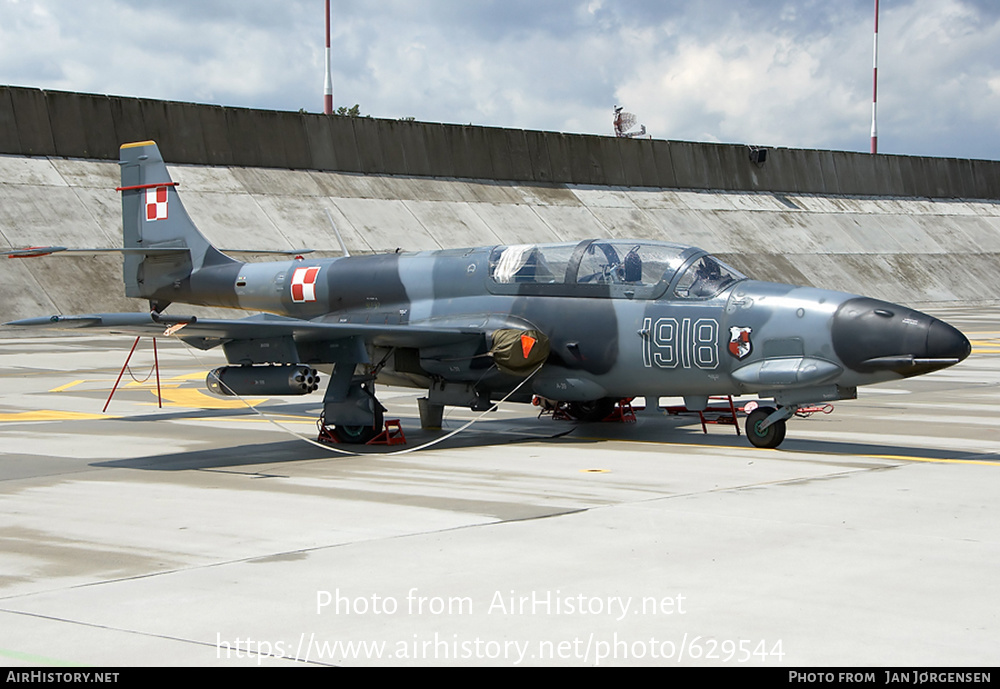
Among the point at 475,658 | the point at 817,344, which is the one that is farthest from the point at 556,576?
the point at 817,344

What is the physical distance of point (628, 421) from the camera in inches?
604

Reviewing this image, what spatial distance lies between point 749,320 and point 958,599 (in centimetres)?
623

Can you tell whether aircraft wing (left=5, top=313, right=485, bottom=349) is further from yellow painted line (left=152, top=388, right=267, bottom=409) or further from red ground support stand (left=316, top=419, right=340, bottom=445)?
yellow painted line (left=152, top=388, right=267, bottom=409)

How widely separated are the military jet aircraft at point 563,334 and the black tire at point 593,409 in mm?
21

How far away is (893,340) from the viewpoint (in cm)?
1132

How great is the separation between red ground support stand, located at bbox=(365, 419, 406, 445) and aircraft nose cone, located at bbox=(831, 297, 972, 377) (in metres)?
5.39

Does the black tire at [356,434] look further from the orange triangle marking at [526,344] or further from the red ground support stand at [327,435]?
the orange triangle marking at [526,344]

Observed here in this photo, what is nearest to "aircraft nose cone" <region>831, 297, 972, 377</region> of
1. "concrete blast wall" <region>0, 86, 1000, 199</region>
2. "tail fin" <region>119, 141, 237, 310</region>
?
"tail fin" <region>119, 141, 237, 310</region>

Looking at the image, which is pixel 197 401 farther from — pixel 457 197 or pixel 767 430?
pixel 457 197

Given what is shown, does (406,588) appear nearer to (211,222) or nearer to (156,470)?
(156,470)

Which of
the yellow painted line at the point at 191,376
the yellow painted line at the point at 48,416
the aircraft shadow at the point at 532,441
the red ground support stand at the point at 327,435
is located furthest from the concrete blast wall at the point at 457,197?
→ the aircraft shadow at the point at 532,441

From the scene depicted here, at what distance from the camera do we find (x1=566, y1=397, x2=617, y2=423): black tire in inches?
591

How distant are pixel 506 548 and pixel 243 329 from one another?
251 inches

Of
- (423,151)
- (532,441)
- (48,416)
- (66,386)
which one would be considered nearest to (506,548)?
(532,441)
